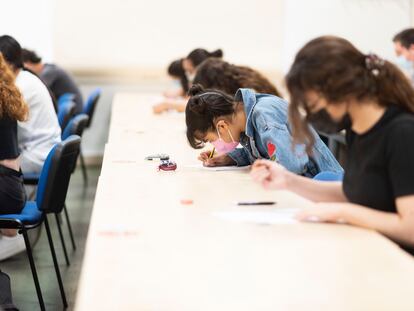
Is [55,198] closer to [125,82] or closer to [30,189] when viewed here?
[30,189]

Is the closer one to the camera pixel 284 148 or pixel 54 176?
pixel 284 148

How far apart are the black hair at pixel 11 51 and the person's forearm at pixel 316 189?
2246 mm

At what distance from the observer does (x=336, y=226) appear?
5.81ft

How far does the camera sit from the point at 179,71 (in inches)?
209

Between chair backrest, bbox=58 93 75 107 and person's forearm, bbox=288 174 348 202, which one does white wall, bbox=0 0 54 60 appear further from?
person's forearm, bbox=288 174 348 202

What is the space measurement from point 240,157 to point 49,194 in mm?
799

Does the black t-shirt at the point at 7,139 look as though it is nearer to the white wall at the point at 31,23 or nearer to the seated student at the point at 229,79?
the seated student at the point at 229,79

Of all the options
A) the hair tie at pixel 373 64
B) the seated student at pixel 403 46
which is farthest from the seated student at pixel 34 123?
the seated student at pixel 403 46

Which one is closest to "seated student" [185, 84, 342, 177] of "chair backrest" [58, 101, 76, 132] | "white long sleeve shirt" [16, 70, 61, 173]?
"white long sleeve shirt" [16, 70, 61, 173]

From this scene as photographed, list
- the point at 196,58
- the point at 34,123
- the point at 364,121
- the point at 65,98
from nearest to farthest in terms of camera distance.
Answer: the point at 364,121
the point at 34,123
the point at 196,58
the point at 65,98

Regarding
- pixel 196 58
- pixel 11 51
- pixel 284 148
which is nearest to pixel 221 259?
pixel 284 148

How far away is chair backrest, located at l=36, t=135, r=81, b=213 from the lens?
8.74ft

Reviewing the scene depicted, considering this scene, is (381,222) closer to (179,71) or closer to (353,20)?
(179,71)

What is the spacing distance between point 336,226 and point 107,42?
15.5ft
